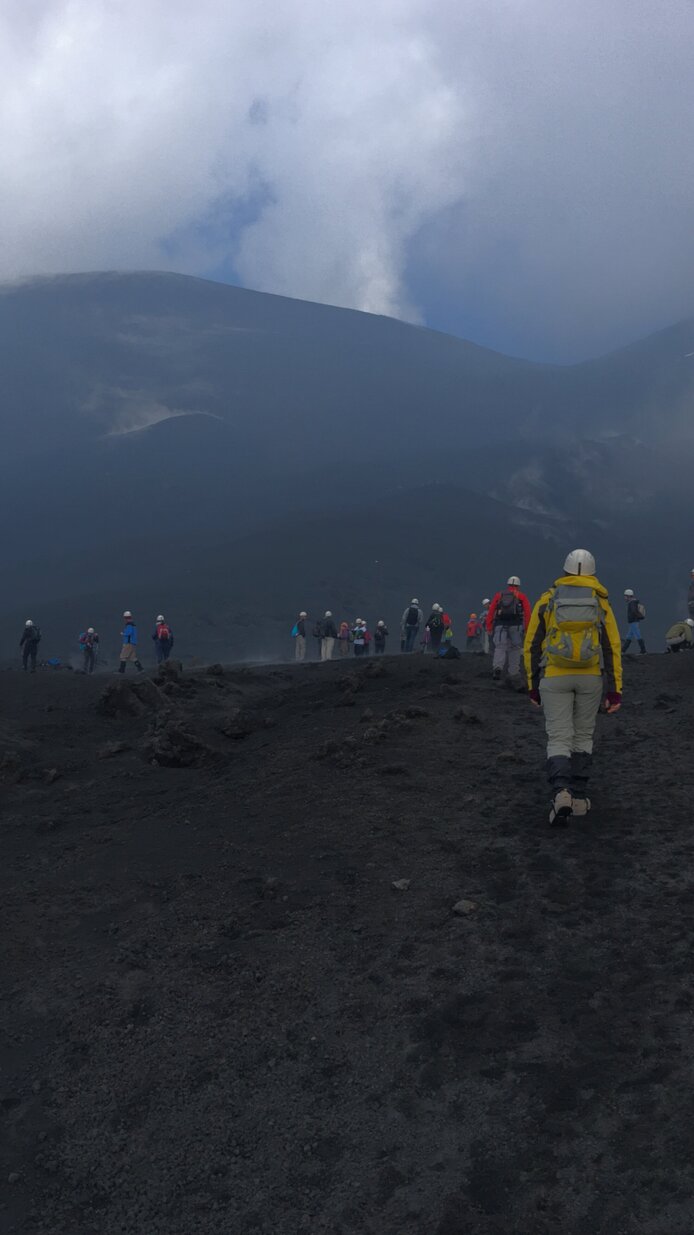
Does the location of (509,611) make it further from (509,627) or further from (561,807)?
(561,807)

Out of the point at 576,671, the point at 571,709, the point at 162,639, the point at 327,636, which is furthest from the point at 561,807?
the point at 327,636

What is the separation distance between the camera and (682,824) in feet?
24.4

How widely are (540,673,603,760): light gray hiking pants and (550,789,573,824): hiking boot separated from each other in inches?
14.7

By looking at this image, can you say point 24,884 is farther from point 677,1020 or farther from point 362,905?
point 677,1020

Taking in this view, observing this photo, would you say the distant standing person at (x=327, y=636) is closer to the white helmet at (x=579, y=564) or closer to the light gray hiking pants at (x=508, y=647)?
the light gray hiking pants at (x=508, y=647)

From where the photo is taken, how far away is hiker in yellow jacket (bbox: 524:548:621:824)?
768 centimetres

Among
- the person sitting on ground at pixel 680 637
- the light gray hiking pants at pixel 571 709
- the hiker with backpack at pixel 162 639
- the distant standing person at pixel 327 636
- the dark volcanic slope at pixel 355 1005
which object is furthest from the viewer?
the distant standing person at pixel 327 636

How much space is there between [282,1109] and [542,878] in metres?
2.47

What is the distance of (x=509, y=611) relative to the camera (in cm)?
1494

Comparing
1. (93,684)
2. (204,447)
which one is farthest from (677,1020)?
(204,447)

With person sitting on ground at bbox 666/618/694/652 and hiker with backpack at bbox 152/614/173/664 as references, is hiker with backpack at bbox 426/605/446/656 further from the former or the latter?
person sitting on ground at bbox 666/618/694/652

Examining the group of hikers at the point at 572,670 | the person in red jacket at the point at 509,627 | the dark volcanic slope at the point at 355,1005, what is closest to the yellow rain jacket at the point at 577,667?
the group of hikers at the point at 572,670

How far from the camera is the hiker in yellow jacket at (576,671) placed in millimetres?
7684

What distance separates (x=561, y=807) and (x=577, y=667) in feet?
3.47
